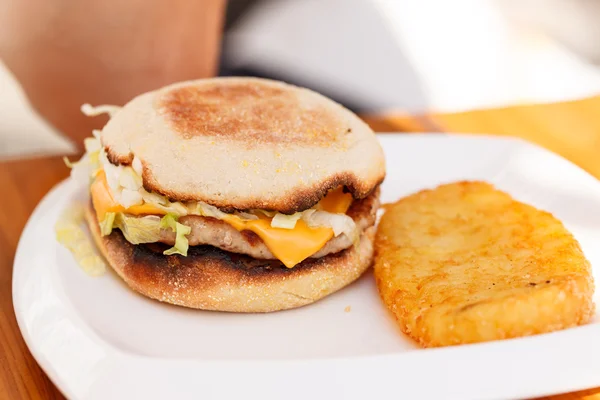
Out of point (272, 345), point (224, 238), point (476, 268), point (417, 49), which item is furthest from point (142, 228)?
point (417, 49)

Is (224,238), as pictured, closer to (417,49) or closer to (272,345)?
(272,345)

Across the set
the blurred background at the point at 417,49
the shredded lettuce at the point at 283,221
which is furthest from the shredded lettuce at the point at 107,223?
the blurred background at the point at 417,49

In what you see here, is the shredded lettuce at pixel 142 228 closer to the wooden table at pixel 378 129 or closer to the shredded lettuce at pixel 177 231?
the shredded lettuce at pixel 177 231

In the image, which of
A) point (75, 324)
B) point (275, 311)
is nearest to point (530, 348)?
point (275, 311)

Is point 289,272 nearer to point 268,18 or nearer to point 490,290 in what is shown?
point 490,290

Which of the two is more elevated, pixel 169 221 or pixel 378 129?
pixel 169 221

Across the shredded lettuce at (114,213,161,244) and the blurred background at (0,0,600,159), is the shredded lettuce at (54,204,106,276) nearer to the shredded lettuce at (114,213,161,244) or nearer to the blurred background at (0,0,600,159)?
the shredded lettuce at (114,213,161,244)

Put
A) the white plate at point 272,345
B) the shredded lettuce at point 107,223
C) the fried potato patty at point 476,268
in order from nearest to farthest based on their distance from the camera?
the white plate at point 272,345
the fried potato patty at point 476,268
the shredded lettuce at point 107,223
